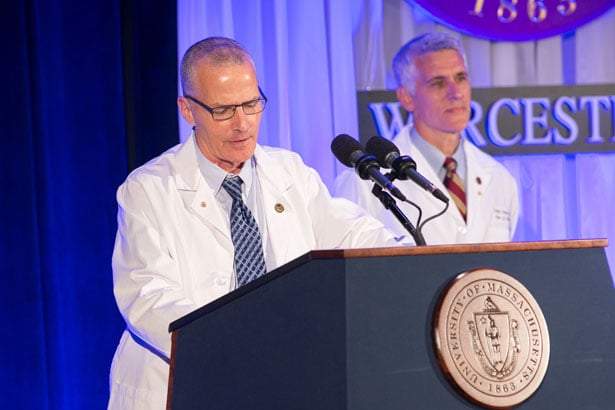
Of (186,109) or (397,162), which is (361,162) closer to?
(397,162)

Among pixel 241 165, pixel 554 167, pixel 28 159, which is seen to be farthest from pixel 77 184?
pixel 554 167

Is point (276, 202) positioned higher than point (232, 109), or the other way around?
point (232, 109)

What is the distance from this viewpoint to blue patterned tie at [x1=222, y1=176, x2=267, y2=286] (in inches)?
88.3

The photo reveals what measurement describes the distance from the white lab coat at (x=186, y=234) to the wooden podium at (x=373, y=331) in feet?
1.82

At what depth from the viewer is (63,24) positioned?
325cm

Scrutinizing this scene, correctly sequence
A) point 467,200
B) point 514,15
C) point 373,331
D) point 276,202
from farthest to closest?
point 514,15 → point 467,200 → point 276,202 → point 373,331

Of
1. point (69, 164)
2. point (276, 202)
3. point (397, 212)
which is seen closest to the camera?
point (397, 212)

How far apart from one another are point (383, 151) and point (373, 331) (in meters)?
0.63

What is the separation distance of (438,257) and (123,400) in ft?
3.65

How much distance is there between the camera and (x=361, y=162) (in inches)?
73.2

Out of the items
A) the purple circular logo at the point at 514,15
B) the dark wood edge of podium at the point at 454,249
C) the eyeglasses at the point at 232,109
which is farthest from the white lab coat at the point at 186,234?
the purple circular logo at the point at 514,15

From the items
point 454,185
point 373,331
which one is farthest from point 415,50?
point 373,331

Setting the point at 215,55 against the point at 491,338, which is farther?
the point at 215,55

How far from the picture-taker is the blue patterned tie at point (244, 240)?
2242 millimetres
